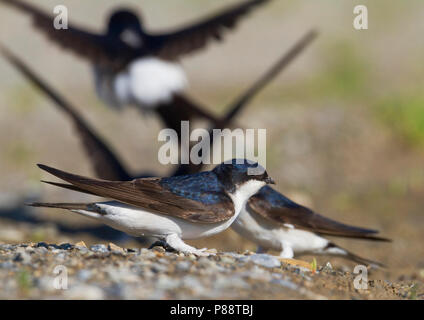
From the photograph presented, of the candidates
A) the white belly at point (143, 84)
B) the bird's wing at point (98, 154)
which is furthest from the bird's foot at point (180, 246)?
the white belly at point (143, 84)

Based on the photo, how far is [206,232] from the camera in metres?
4.20

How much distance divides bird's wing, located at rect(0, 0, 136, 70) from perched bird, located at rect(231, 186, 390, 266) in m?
2.60

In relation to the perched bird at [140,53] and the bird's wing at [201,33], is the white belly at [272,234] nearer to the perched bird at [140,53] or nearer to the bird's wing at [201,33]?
the perched bird at [140,53]

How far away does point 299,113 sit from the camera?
1094 cm

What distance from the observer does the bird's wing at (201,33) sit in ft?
23.0

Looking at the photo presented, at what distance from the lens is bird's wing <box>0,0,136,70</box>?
6.97m

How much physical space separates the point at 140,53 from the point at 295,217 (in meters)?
2.84

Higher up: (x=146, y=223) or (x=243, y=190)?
(x=243, y=190)

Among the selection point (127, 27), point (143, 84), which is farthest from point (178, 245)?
point (127, 27)

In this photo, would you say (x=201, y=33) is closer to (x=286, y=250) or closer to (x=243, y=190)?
(x=286, y=250)

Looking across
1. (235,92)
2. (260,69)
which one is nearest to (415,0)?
(260,69)

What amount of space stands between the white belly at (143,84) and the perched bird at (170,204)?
292 cm

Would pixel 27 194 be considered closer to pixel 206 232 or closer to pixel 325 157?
pixel 325 157

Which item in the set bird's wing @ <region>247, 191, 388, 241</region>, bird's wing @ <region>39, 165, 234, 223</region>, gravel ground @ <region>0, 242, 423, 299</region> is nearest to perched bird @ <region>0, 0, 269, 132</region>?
bird's wing @ <region>247, 191, 388, 241</region>
